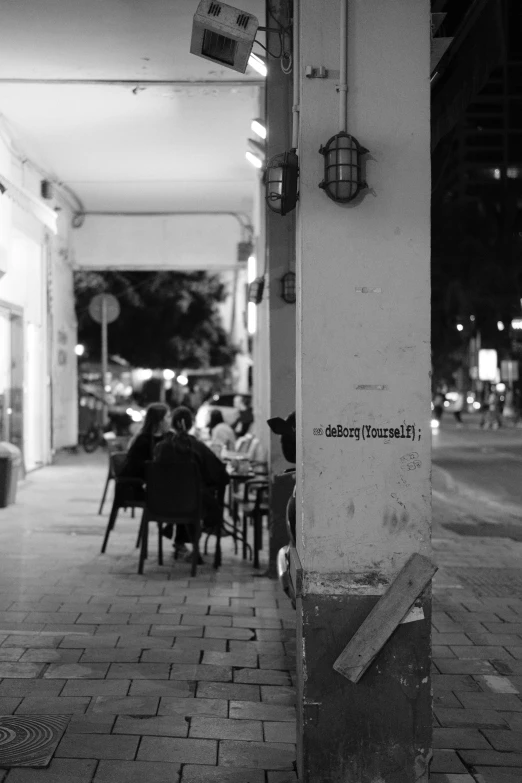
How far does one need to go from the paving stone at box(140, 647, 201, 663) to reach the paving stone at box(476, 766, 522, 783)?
6.67ft

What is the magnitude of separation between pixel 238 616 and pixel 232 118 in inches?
364

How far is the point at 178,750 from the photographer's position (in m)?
4.29

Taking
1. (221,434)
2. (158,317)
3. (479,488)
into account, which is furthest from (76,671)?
(158,317)

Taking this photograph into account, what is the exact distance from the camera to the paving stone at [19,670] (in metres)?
A: 5.34

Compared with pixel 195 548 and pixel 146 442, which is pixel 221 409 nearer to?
pixel 146 442

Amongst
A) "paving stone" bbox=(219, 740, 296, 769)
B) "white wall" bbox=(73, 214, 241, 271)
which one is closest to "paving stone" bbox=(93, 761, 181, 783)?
"paving stone" bbox=(219, 740, 296, 769)

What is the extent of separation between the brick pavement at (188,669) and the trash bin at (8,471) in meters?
2.83

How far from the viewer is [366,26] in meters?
3.91

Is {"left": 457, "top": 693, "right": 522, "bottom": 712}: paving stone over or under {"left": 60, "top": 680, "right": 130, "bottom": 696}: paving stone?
under

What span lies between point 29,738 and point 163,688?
3.09 ft

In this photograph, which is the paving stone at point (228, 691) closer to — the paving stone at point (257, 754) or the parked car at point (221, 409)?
the paving stone at point (257, 754)

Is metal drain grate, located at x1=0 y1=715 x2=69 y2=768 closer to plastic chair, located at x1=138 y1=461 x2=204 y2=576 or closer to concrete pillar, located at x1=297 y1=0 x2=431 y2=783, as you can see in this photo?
concrete pillar, located at x1=297 y1=0 x2=431 y2=783

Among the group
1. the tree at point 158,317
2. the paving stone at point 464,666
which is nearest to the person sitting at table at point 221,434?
the paving stone at point 464,666

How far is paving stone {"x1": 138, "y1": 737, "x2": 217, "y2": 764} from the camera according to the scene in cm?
420
